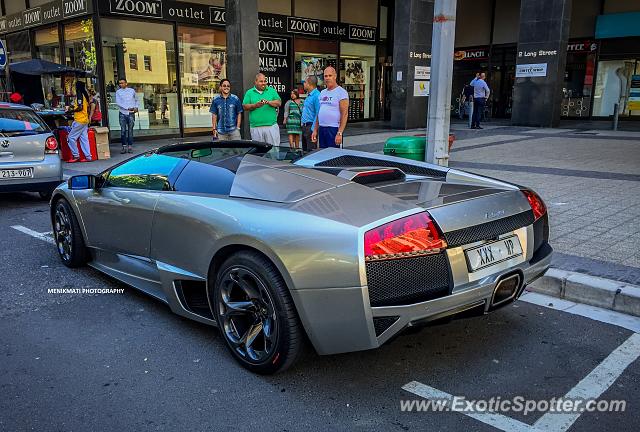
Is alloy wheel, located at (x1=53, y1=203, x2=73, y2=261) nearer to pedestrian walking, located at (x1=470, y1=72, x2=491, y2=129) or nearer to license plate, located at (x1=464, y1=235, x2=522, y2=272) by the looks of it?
license plate, located at (x1=464, y1=235, x2=522, y2=272)

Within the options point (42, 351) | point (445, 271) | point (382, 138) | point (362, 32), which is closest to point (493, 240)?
point (445, 271)

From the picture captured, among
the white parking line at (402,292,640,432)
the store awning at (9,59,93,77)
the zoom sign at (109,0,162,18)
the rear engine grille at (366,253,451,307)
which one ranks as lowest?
the white parking line at (402,292,640,432)

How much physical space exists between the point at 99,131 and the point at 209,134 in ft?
20.9

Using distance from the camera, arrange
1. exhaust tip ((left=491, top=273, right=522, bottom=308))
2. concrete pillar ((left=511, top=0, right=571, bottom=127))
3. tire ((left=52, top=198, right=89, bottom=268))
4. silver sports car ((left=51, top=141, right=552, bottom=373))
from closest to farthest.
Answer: silver sports car ((left=51, top=141, right=552, bottom=373)) → exhaust tip ((left=491, top=273, right=522, bottom=308)) → tire ((left=52, top=198, right=89, bottom=268)) → concrete pillar ((left=511, top=0, right=571, bottom=127))

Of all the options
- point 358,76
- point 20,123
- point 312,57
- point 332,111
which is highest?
point 312,57

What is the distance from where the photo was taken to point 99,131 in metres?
12.8

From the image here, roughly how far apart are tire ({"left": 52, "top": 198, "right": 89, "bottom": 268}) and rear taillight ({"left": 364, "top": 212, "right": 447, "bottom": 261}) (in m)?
3.34

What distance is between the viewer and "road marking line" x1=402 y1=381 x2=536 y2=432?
268cm

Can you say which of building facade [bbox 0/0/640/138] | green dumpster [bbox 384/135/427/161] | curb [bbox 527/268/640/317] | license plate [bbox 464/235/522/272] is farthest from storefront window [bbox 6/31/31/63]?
license plate [bbox 464/235/522/272]

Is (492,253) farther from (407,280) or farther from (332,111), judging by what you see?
(332,111)

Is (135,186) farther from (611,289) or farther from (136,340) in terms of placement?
(611,289)

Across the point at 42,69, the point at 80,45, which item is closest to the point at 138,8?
the point at 80,45

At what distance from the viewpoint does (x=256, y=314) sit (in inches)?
125

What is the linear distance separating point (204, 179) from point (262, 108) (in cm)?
541
